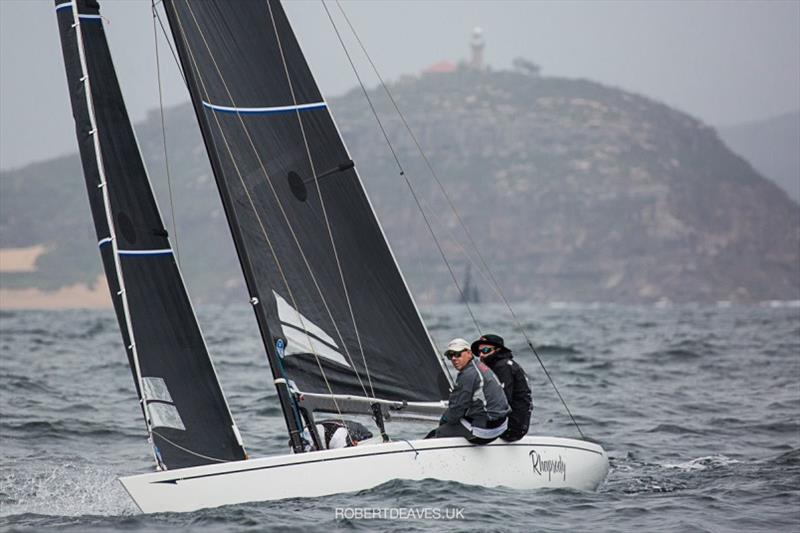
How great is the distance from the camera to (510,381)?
379 inches

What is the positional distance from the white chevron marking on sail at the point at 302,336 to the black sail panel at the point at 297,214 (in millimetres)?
10

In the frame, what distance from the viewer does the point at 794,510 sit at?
30.3 ft

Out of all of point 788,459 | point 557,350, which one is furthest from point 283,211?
point 557,350

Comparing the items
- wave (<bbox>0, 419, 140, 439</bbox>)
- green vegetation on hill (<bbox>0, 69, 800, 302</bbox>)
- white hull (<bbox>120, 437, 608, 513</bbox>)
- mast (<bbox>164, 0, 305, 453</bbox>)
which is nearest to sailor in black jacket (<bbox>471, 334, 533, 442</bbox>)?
white hull (<bbox>120, 437, 608, 513</bbox>)

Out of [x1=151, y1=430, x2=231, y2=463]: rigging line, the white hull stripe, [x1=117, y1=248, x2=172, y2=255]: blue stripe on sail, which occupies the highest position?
the white hull stripe

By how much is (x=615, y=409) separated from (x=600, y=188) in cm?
15871

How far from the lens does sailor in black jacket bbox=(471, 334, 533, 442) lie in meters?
9.48

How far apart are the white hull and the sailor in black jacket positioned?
0.14 metres

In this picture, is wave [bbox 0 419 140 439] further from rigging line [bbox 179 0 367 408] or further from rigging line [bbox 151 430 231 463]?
rigging line [bbox 151 430 231 463]

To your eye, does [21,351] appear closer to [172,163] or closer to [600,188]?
[172,163]

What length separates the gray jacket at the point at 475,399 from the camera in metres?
9.22

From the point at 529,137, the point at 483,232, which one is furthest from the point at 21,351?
the point at 529,137

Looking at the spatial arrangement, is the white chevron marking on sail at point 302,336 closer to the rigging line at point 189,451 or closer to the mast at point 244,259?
the mast at point 244,259

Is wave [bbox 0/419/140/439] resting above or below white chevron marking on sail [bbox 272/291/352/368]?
below
